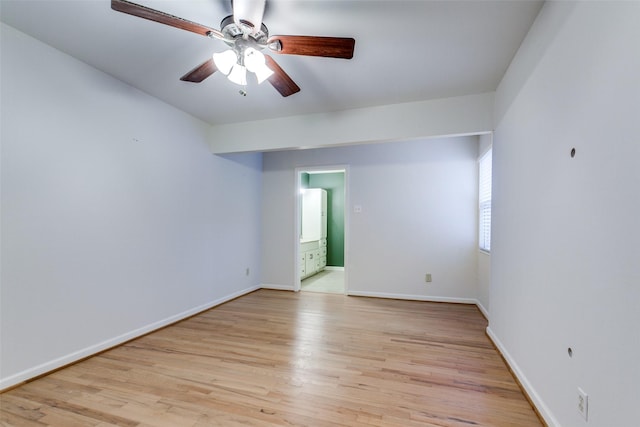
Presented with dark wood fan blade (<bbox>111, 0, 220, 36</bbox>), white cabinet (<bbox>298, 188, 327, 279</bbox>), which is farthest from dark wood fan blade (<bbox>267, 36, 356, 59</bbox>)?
white cabinet (<bbox>298, 188, 327, 279</bbox>)

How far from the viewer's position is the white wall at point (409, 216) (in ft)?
13.0

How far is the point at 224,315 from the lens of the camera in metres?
3.53

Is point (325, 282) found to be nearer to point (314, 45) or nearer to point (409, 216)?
point (409, 216)

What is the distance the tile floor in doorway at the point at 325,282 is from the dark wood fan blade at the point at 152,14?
13.1 feet

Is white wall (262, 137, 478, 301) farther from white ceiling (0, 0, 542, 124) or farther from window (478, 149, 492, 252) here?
white ceiling (0, 0, 542, 124)

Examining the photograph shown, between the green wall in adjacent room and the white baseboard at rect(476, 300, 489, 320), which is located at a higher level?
the green wall in adjacent room

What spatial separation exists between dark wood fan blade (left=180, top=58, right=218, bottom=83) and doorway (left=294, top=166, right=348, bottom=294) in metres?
2.73

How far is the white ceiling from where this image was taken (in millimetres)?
1703

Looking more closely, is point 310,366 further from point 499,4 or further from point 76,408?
point 499,4

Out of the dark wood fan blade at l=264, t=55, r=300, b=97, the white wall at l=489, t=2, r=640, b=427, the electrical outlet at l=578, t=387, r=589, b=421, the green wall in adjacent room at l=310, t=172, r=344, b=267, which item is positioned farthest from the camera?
the green wall in adjacent room at l=310, t=172, r=344, b=267

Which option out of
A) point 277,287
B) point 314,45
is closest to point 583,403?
point 314,45

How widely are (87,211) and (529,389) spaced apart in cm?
361

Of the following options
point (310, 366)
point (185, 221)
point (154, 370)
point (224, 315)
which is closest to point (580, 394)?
point (310, 366)

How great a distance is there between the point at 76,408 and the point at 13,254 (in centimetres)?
113
